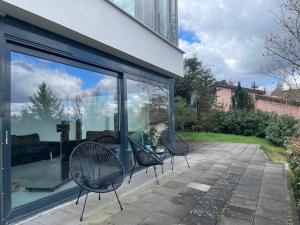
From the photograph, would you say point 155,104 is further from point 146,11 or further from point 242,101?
point 242,101

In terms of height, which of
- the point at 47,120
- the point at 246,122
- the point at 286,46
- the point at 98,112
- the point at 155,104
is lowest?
the point at 246,122

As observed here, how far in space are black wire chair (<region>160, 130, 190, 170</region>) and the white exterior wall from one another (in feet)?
5.83

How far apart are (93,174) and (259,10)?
5.88 m

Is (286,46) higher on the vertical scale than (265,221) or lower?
higher

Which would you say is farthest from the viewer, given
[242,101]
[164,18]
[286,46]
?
[242,101]

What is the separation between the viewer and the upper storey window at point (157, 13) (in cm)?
Answer: 641

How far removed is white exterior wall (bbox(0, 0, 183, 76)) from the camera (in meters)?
3.72

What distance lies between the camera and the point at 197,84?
1955cm

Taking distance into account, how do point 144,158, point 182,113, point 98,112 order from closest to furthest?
point 144,158 → point 98,112 → point 182,113

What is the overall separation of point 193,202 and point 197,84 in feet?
50.8

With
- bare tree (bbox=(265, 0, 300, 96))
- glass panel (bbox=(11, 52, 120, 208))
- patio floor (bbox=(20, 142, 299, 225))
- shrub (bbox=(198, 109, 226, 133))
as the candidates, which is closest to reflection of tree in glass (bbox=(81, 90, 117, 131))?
glass panel (bbox=(11, 52, 120, 208))

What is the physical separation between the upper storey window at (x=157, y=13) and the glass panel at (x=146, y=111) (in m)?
1.49

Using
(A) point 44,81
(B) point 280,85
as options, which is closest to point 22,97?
(A) point 44,81

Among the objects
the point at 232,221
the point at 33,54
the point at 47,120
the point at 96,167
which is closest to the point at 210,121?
the point at 96,167
